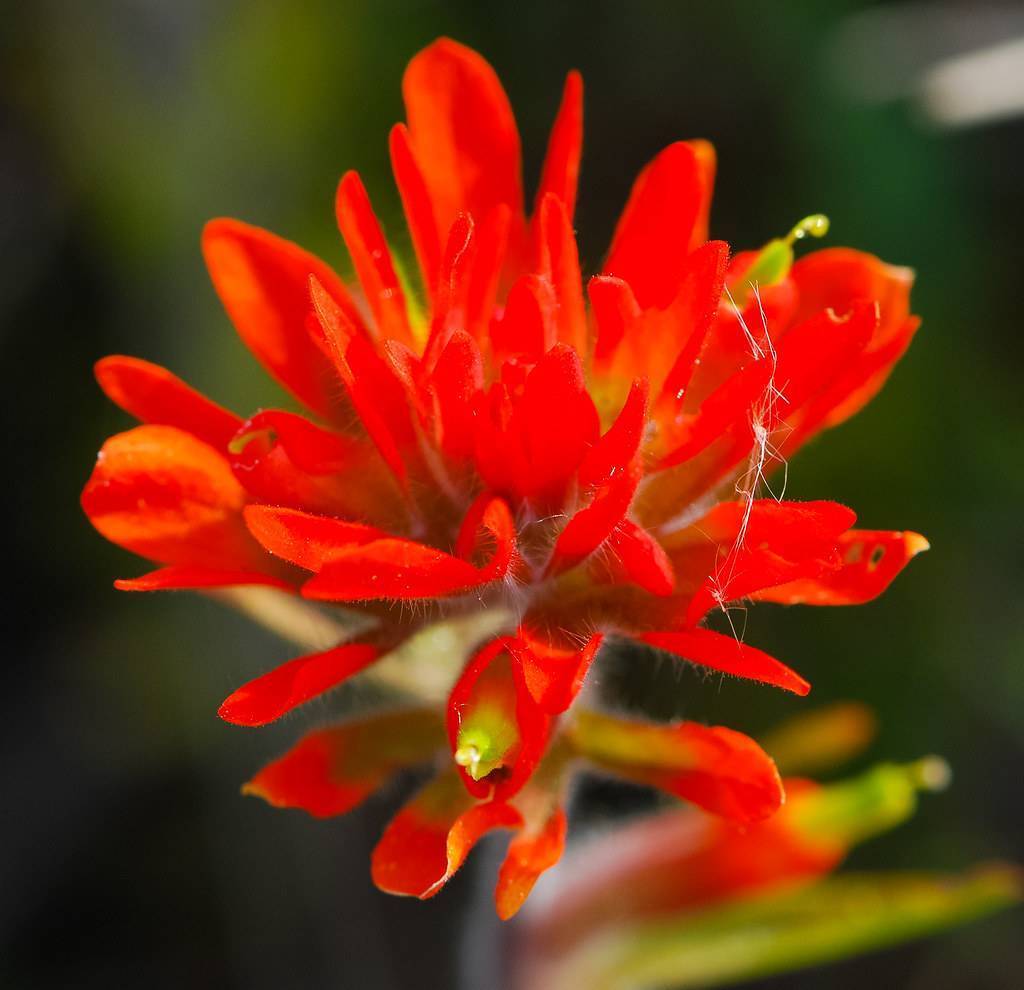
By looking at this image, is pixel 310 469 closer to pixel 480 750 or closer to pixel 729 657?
pixel 480 750

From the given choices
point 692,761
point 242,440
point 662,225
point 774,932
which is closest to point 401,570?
point 242,440

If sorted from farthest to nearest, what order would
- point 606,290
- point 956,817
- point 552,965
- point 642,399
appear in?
1. point 956,817
2. point 552,965
3. point 606,290
4. point 642,399

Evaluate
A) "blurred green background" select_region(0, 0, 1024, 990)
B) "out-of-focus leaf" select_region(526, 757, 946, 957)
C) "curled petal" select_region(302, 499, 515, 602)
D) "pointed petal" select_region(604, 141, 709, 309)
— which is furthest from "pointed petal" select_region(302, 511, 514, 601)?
"blurred green background" select_region(0, 0, 1024, 990)

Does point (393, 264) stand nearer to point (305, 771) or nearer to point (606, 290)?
point (606, 290)

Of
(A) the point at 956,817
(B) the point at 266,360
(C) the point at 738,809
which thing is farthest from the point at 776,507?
(A) the point at 956,817

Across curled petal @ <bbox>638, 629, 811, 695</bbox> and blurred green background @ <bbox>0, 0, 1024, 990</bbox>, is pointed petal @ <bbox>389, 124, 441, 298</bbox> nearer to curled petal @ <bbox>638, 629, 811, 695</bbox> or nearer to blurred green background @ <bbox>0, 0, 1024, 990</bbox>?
curled petal @ <bbox>638, 629, 811, 695</bbox>

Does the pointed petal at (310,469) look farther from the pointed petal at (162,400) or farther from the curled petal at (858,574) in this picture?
the curled petal at (858,574)

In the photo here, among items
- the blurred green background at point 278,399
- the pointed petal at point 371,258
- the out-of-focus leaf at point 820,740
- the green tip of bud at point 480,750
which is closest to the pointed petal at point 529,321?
the pointed petal at point 371,258
